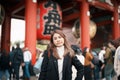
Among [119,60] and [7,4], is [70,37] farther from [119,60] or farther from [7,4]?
[119,60]

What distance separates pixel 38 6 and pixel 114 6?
5.28m

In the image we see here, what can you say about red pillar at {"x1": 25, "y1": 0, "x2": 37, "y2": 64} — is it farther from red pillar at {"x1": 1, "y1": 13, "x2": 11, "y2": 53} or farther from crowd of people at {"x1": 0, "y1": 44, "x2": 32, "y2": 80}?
red pillar at {"x1": 1, "y1": 13, "x2": 11, "y2": 53}

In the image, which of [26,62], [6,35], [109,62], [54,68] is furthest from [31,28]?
[54,68]

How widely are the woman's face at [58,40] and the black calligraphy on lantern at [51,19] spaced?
329 inches

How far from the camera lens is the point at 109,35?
1714cm

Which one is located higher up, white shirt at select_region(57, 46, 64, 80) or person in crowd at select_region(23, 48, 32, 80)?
white shirt at select_region(57, 46, 64, 80)

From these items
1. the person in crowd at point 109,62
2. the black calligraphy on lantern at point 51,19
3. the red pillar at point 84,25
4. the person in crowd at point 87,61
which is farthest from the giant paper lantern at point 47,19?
the person in crowd at point 109,62

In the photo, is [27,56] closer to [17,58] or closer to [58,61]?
[17,58]

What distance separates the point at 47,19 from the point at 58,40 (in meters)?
8.51

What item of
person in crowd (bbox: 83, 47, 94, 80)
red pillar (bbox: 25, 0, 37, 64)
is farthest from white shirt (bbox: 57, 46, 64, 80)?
red pillar (bbox: 25, 0, 37, 64)

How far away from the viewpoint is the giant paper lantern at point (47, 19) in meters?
11.3

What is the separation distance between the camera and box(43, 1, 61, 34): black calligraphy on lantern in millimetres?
11336

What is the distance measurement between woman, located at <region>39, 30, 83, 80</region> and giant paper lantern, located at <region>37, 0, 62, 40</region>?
837 centimetres

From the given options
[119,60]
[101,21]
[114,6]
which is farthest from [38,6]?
[119,60]
